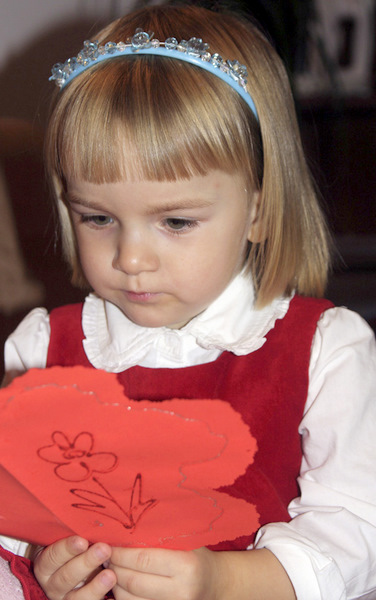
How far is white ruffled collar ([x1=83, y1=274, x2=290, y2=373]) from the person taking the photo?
909 mm

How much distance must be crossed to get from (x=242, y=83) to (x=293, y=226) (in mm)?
219

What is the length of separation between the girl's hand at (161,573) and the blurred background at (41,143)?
0.59m

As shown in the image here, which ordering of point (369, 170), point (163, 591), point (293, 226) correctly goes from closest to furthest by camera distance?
point (163, 591) < point (293, 226) < point (369, 170)

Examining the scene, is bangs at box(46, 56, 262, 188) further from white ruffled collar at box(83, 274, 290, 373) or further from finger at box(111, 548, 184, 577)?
finger at box(111, 548, 184, 577)

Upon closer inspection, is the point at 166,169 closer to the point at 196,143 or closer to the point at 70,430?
the point at 196,143

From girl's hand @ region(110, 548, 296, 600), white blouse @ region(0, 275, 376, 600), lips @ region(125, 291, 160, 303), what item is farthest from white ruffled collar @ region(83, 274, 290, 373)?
girl's hand @ region(110, 548, 296, 600)

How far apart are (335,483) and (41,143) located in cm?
93

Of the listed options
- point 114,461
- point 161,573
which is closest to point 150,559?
point 161,573

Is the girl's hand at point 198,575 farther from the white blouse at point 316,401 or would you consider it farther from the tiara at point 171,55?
the tiara at point 171,55

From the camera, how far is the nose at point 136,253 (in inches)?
30.4

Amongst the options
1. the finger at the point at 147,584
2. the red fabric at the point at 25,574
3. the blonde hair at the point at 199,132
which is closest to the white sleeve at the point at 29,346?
the blonde hair at the point at 199,132

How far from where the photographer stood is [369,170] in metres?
2.06

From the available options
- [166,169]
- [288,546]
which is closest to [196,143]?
[166,169]

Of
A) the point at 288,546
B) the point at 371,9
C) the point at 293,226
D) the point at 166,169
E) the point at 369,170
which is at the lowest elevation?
the point at 288,546
